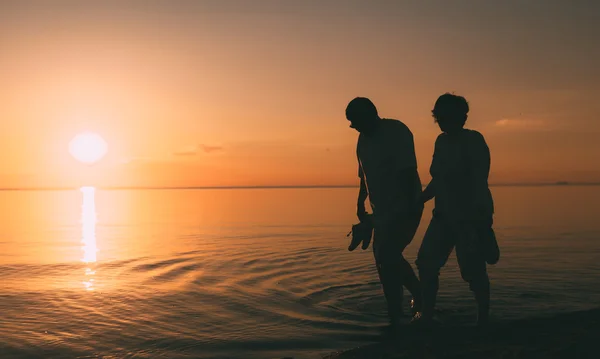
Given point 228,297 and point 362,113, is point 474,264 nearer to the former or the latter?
point 362,113

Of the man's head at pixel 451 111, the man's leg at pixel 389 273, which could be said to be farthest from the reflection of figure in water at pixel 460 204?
the man's leg at pixel 389 273

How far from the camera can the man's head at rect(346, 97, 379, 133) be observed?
225 inches

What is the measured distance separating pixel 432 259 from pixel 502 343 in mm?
1314

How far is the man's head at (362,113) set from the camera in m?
5.71

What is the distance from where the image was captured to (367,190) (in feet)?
20.8

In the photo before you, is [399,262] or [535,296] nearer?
[399,262]

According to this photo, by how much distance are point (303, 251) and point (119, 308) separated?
786cm

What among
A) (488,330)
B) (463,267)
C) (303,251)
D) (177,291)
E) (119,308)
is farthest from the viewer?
(303,251)

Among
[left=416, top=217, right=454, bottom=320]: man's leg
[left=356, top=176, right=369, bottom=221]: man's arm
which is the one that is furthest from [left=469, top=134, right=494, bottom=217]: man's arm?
[left=356, top=176, right=369, bottom=221]: man's arm

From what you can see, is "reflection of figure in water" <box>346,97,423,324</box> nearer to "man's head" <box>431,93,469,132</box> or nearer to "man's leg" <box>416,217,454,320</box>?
"man's leg" <box>416,217,454,320</box>

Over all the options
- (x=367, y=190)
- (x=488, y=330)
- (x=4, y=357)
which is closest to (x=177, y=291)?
(x=4, y=357)

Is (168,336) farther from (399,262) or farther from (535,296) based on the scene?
(535,296)

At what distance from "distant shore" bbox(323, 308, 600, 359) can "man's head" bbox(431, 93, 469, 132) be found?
207 centimetres

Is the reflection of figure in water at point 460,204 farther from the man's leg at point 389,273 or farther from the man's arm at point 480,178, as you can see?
the man's leg at point 389,273
